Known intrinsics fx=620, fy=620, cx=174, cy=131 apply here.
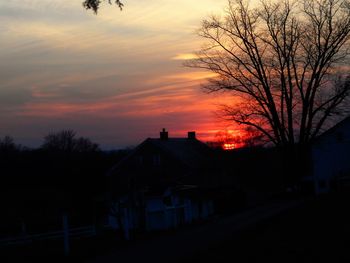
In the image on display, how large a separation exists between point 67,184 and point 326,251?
15.1 metres

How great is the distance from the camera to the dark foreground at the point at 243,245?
13891 millimetres

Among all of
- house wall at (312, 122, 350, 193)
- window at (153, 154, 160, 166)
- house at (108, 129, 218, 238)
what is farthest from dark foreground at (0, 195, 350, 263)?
window at (153, 154, 160, 166)

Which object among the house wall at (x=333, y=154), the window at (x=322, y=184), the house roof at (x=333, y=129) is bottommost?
the window at (x=322, y=184)

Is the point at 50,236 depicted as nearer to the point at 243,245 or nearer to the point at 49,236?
the point at 49,236

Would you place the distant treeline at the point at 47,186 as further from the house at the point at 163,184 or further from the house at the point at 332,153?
the house at the point at 332,153

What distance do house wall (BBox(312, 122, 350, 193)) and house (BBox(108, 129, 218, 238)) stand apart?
9.78 meters

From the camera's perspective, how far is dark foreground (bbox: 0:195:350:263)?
45.6ft

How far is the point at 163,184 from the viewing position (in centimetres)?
3684

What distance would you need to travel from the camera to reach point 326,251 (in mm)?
13500

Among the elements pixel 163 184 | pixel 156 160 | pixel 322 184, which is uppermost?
pixel 156 160

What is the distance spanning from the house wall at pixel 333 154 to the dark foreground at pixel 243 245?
29.9 m

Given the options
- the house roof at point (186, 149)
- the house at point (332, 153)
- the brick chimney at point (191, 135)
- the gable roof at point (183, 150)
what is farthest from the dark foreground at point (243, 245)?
the brick chimney at point (191, 135)

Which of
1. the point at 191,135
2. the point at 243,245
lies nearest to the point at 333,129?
the point at 191,135

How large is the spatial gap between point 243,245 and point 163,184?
21234 mm
